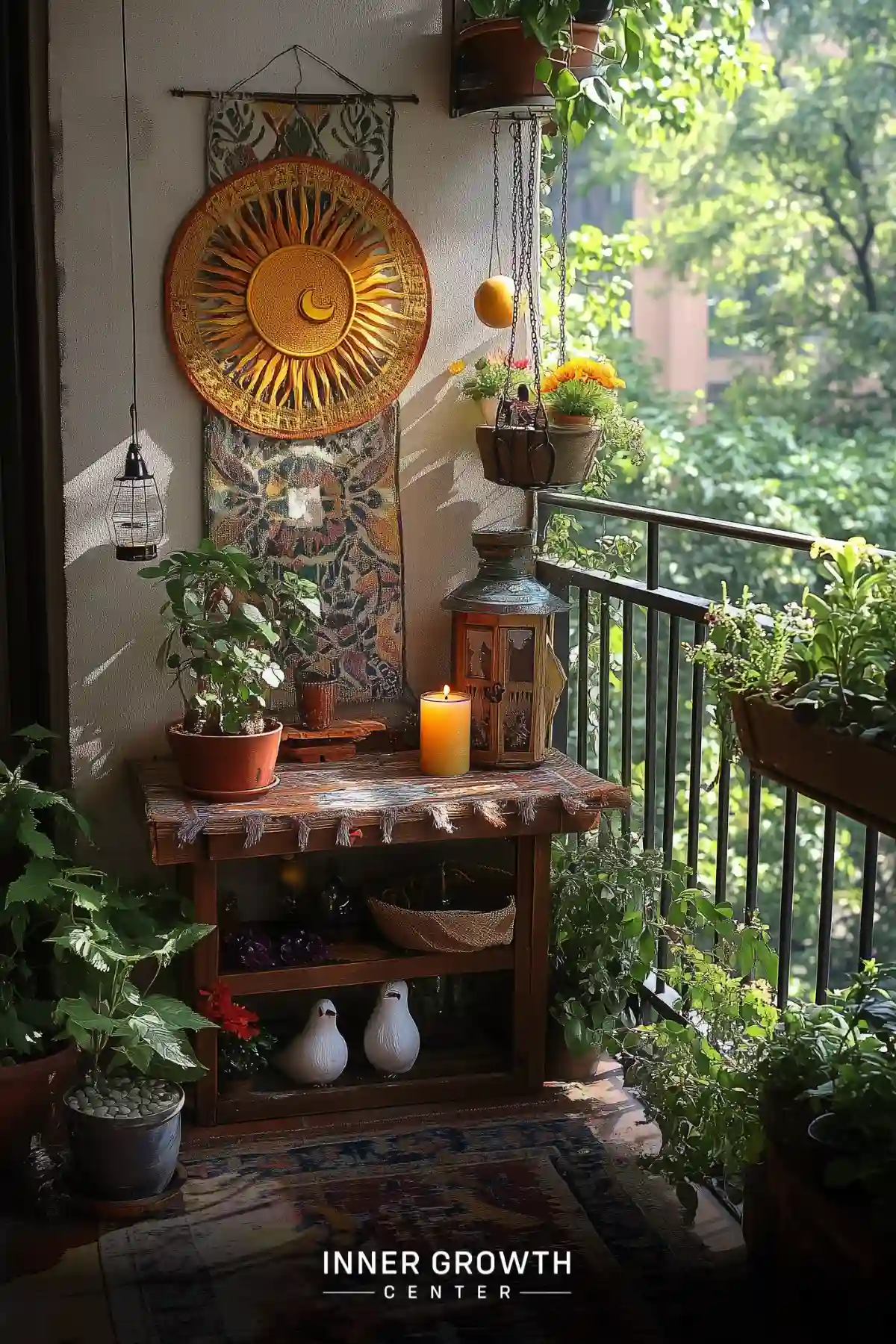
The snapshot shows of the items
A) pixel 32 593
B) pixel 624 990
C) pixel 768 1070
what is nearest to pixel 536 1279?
pixel 768 1070

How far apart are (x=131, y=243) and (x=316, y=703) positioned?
3.29 feet

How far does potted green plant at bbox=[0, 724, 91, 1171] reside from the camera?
7.68 ft

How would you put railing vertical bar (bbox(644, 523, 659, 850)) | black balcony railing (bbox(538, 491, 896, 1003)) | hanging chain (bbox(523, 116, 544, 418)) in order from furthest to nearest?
1. hanging chain (bbox(523, 116, 544, 418))
2. railing vertical bar (bbox(644, 523, 659, 850))
3. black balcony railing (bbox(538, 491, 896, 1003))

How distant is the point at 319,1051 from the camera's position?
104 inches

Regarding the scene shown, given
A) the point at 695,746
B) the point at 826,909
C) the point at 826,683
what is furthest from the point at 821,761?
the point at 695,746

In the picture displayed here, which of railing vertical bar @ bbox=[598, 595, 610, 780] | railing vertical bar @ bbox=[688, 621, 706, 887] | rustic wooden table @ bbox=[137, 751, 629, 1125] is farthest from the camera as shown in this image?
railing vertical bar @ bbox=[598, 595, 610, 780]

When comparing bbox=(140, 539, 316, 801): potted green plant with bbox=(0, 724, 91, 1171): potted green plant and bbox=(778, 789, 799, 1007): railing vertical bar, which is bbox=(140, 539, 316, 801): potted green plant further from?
bbox=(778, 789, 799, 1007): railing vertical bar

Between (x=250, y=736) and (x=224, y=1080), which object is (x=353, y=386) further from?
(x=224, y=1080)

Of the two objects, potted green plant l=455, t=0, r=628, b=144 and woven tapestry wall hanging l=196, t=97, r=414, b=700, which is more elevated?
potted green plant l=455, t=0, r=628, b=144

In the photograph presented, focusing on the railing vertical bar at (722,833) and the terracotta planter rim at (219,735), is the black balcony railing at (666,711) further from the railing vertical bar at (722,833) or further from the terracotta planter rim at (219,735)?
the terracotta planter rim at (219,735)

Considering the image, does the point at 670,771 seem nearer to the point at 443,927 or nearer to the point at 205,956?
the point at 443,927

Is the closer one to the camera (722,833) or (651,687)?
(722,833)

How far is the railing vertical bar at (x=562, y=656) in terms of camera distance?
3.07 metres

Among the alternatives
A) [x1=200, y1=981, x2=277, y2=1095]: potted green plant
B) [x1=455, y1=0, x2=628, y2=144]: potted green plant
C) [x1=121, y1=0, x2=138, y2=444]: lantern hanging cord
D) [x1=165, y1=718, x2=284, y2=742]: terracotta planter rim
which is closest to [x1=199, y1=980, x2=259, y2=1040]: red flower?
[x1=200, y1=981, x2=277, y2=1095]: potted green plant
